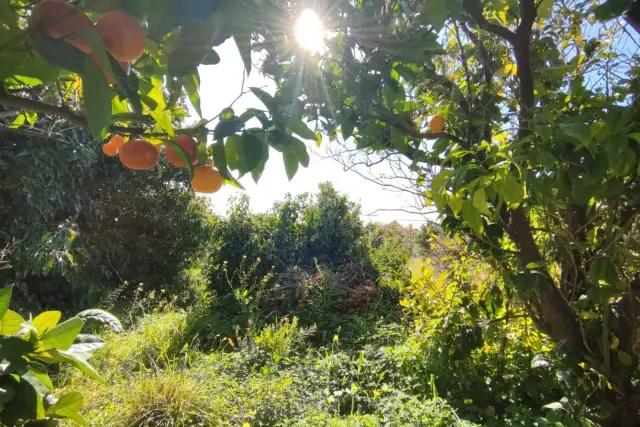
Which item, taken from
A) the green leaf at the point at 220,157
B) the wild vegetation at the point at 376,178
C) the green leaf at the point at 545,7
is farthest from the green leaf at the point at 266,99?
the green leaf at the point at 545,7

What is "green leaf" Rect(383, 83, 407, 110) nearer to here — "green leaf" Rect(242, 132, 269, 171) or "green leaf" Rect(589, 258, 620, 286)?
"green leaf" Rect(242, 132, 269, 171)

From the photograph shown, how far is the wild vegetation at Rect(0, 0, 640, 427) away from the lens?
1.85 ft

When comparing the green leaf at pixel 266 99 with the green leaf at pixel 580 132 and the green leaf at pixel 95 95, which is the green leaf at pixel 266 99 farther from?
the green leaf at pixel 580 132

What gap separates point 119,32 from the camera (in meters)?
0.43

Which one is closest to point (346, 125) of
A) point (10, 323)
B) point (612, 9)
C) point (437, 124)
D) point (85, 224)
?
point (437, 124)

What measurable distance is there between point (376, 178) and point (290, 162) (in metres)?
1.47

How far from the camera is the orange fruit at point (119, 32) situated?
43 cm

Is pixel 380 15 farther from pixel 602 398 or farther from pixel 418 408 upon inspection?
pixel 418 408

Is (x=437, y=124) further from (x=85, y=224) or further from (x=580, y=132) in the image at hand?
(x=85, y=224)

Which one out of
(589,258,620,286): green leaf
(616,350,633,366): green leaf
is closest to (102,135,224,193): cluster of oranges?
(589,258,620,286): green leaf

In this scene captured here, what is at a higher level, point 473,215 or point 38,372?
point 473,215

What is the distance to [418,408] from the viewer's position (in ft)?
6.91

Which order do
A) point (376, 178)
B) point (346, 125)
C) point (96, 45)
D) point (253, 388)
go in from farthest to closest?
point (253, 388) → point (376, 178) → point (346, 125) → point (96, 45)

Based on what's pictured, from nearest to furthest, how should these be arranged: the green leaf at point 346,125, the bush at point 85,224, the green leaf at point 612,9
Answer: the green leaf at point 612,9 → the green leaf at point 346,125 → the bush at point 85,224
